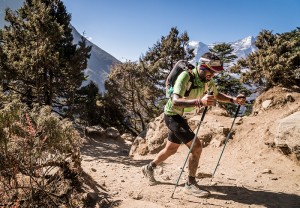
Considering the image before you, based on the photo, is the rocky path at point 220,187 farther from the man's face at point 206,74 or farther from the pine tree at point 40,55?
the pine tree at point 40,55

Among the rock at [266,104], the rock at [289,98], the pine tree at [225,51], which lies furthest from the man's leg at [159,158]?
the pine tree at [225,51]

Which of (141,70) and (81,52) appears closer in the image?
(81,52)

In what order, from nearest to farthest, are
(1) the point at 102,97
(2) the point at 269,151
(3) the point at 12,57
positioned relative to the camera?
(2) the point at 269,151
(3) the point at 12,57
(1) the point at 102,97

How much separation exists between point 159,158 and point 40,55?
12.6m

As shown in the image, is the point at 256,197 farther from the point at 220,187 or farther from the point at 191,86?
the point at 191,86

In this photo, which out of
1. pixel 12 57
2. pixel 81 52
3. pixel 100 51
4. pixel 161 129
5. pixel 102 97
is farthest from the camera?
pixel 100 51

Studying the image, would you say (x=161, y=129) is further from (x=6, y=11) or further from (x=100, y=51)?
(x=100, y=51)

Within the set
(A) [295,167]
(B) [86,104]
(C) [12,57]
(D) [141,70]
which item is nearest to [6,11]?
(C) [12,57]

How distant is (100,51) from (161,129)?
147 m

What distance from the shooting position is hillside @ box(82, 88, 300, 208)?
4.25m

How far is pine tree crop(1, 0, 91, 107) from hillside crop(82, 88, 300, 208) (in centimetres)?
963

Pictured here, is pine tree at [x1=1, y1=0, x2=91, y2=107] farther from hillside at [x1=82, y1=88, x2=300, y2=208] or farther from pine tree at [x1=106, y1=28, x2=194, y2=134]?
hillside at [x1=82, y1=88, x2=300, y2=208]

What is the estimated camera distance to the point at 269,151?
7.41 m

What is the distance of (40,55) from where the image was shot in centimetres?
1473
